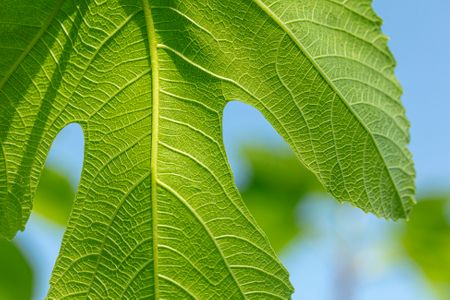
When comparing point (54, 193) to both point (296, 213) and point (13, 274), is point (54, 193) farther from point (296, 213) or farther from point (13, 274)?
point (296, 213)

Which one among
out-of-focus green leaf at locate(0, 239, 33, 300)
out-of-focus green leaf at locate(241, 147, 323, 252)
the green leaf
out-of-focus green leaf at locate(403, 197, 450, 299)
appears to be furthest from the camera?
out-of-focus green leaf at locate(403, 197, 450, 299)

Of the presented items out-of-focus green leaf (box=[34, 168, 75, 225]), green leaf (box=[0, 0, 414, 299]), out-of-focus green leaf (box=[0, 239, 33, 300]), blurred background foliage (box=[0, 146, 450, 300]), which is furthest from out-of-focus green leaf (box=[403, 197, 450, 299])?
green leaf (box=[0, 0, 414, 299])

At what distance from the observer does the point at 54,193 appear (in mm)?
4480

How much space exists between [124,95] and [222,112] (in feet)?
1.00

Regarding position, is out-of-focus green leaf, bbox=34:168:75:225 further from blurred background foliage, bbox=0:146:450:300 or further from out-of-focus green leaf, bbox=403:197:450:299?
out-of-focus green leaf, bbox=403:197:450:299

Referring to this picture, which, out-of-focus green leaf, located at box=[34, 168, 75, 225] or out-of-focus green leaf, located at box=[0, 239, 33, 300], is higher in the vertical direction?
out-of-focus green leaf, located at box=[34, 168, 75, 225]

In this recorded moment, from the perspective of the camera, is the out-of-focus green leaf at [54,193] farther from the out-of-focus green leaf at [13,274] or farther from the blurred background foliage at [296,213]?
the blurred background foliage at [296,213]

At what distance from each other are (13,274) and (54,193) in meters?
0.65

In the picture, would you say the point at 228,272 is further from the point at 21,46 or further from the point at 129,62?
the point at 21,46

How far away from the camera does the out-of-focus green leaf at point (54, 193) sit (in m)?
4.45

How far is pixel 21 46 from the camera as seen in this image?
2014mm

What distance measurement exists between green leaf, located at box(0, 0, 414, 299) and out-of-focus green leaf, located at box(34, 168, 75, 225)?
7.72 ft

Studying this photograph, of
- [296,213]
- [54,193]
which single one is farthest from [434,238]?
[54,193]

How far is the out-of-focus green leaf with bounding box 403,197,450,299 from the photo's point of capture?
664cm
